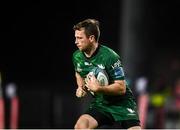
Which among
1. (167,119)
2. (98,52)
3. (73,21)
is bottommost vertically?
(167,119)

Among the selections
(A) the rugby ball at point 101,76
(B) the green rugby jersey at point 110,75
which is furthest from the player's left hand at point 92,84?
(B) the green rugby jersey at point 110,75

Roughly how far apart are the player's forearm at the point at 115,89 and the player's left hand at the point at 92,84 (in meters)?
0.05

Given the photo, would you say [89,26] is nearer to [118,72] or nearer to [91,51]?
[91,51]

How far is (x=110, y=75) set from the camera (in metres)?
8.42

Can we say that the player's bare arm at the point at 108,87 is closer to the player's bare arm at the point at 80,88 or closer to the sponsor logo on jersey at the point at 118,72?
the sponsor logo on jersey at the point at 118,72

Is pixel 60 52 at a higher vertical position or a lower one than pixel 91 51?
higher

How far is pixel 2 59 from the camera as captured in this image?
21.7 metres

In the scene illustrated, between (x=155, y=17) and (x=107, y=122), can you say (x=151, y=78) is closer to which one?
(x=155, y=17)

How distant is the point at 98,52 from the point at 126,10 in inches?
447

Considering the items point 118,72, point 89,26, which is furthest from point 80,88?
point 89,26

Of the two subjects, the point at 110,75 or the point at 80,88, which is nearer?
the point at 110,75

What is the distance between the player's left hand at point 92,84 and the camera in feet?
26.5

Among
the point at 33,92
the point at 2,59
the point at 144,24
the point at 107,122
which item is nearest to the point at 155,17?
the point at 144,24

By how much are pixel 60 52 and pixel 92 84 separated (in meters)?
13.7
